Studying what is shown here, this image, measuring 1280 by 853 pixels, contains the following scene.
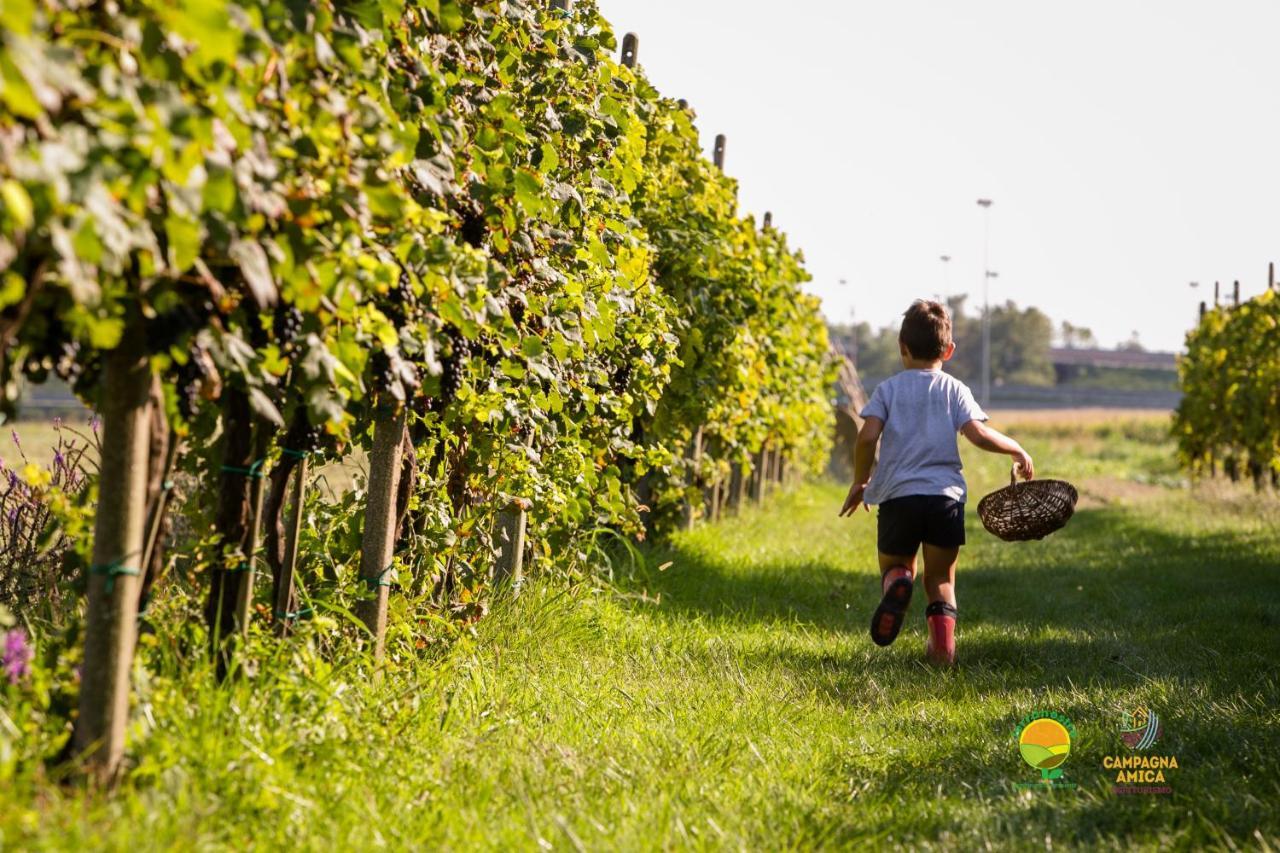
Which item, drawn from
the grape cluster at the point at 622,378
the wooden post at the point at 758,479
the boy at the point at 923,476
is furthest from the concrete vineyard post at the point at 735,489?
the boy at the point at 923,476

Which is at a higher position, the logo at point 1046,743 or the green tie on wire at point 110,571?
the green tie on wire at point 110,571

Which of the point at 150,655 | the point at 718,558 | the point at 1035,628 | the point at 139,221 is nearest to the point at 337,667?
the point at 150,655

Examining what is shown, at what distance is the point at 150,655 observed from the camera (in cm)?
339

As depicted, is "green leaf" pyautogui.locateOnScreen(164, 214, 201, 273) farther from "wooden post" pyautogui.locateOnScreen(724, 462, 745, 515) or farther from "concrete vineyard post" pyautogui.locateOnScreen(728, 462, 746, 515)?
"concrete vineyard post" pyautogui.locateOnScreen(728, 462, 746, 515)

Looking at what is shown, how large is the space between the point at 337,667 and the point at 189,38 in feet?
7.43

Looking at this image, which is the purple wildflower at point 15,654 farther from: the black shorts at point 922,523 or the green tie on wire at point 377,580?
the black shorts at point 922,523

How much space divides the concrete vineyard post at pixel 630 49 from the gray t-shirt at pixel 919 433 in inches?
113

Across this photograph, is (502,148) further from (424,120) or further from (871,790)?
(871,790)

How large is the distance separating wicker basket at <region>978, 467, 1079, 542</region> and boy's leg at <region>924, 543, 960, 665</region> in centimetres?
33

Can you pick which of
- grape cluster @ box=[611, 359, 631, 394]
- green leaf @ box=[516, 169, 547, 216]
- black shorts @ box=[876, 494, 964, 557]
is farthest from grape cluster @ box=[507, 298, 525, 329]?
black shorts @ box=[876, 494, 964, 557]

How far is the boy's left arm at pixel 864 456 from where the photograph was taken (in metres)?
5.77

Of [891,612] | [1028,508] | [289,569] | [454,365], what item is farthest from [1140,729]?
[289,569]

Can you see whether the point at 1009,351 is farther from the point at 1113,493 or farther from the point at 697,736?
the point at 697,736

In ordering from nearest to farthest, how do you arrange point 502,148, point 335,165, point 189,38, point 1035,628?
point 189,38, point 335,165, point 502,148, point 1035,628
